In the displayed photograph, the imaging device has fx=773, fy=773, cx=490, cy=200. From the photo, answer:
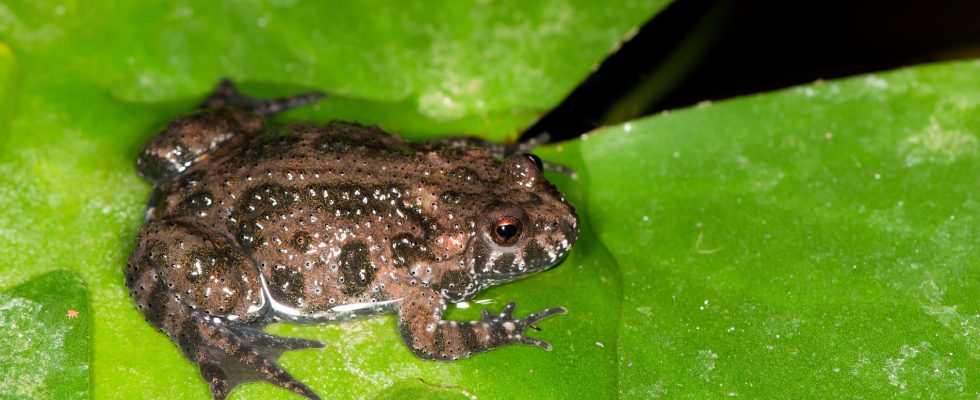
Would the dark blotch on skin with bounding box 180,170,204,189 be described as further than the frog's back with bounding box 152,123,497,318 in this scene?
Yes

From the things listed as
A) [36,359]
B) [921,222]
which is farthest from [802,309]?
[36,359]

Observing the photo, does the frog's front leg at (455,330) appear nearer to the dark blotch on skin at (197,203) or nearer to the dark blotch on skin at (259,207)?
the dark blotch on skin at (259,207)

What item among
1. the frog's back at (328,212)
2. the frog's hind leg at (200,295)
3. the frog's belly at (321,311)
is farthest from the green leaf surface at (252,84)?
the frog's back at (328,212)

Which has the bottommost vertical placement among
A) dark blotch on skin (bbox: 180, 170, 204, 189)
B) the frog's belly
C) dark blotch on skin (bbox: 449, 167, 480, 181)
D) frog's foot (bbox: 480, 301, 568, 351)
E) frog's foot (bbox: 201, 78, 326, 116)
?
frog's foot (bbox: 480, 301, 568, 351)

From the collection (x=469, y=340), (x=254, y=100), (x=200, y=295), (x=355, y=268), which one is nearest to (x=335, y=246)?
(x=355, y=268)

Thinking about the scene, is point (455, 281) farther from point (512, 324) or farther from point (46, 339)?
point (46, 339)

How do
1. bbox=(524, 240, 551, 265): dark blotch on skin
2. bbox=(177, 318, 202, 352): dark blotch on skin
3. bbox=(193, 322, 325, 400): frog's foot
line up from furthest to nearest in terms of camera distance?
bbox=(524, 240, 551, 265): dark blotch on skin
bbox=(177, 318, 202, 352): dark blotch on skin
bbox=(193, 322, 325, 400): frog's foot

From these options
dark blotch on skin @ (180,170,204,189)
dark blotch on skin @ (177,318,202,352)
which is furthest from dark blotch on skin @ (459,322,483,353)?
dark blotch on skin @ (180,170,204,189)

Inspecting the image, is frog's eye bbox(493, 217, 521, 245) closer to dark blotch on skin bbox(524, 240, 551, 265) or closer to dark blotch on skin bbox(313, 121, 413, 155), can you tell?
dark blotch on skin bbox(524, 240, 551, 265)
